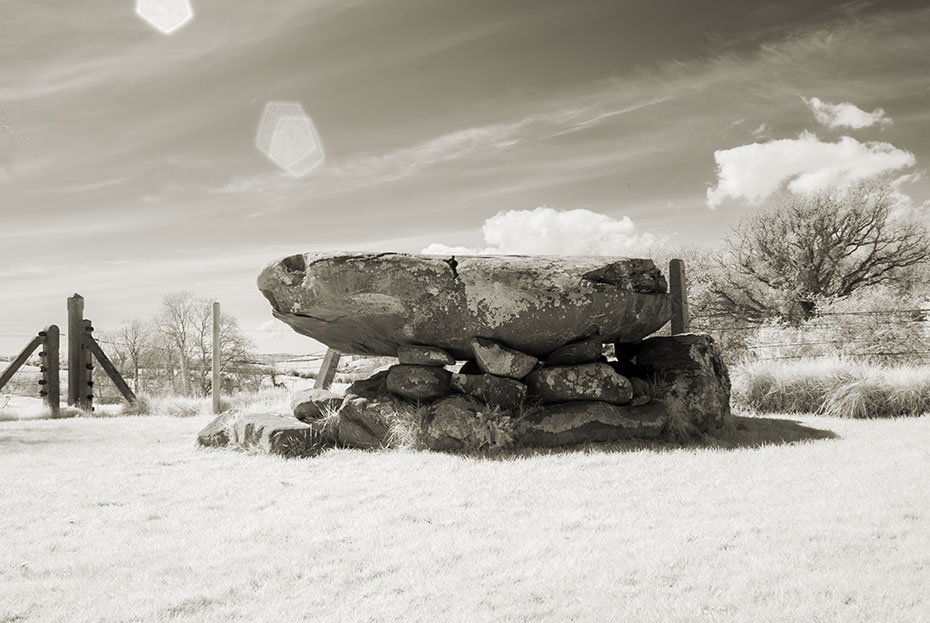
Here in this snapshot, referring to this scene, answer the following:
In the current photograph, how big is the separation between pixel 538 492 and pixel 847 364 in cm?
798

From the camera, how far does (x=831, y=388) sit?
1078 cm

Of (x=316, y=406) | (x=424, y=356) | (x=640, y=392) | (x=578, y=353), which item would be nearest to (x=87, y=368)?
(x=316, y=406)

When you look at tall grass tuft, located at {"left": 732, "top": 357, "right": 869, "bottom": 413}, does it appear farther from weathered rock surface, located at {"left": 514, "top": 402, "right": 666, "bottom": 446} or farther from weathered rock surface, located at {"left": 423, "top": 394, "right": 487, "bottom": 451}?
weathered rock surface, located at {"left": 423, "top": 394, "right": 487, "bottom": 451}

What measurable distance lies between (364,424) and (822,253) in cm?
1873

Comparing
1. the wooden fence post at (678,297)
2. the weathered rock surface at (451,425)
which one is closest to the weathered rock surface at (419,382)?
the weathered rock surface at (451,425)

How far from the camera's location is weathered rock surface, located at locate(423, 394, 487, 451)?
25.5 ft

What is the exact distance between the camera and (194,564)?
13.5 feet

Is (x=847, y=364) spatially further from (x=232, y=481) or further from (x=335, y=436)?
(x=232, y=481)

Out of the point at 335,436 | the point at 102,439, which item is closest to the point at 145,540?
the point at 335,436

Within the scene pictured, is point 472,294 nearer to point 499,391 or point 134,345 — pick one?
point 499,391

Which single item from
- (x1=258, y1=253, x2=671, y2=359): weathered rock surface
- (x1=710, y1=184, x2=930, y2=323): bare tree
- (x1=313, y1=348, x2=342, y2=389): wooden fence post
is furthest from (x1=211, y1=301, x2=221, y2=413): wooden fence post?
(x1=710, y1=184, x2=930, y2=323): bare tree

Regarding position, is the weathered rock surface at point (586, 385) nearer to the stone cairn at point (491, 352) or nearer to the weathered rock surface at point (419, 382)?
the stone cairn at point (491, 352)

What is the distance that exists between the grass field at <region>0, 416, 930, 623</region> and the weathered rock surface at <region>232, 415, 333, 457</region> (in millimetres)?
409

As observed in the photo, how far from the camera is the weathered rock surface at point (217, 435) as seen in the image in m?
8.81
